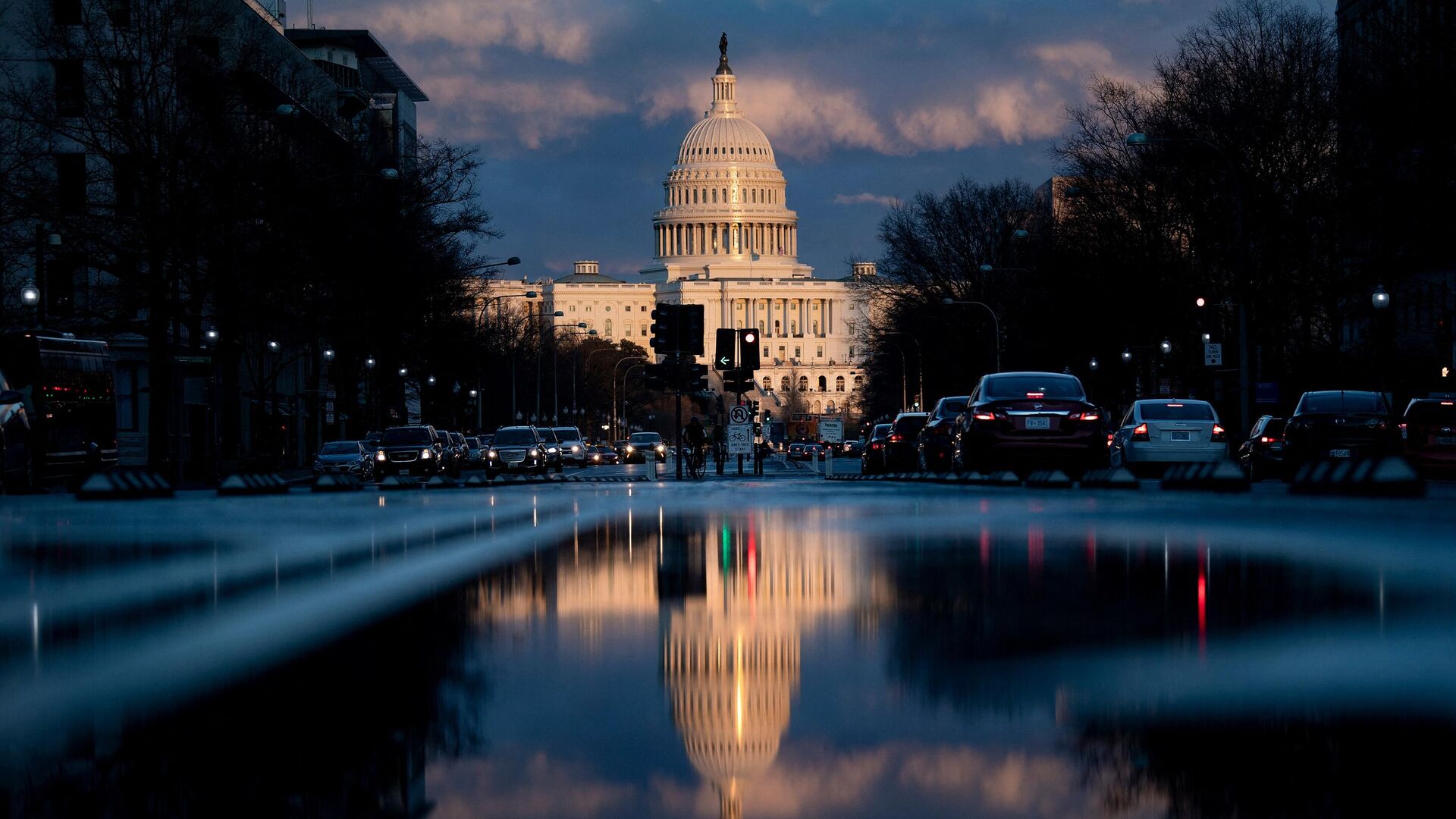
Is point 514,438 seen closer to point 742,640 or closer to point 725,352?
→ point 725,352

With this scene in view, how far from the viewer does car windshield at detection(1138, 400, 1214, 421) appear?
35.2m

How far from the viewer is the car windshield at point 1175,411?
3516cm

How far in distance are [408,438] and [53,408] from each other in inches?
591

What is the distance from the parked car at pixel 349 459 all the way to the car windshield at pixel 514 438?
17.1 ft

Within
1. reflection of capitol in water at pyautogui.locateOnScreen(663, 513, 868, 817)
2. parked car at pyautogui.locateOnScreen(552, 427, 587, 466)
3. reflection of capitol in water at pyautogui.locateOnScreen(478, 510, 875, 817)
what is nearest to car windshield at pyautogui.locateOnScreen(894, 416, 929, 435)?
parked car at pyautogui.locateOnScreen(552, 427, 587, 466)

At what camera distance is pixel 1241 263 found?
47312 mm

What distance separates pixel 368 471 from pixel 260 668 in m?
51.7

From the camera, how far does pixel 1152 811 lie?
465 cm

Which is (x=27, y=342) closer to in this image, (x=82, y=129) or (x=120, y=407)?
(x=82, y=129)

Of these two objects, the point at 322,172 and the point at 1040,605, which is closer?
the point at 1040,605

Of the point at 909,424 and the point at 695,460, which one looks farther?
the point at 695,460

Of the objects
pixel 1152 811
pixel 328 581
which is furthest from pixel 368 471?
pixel 1152 811

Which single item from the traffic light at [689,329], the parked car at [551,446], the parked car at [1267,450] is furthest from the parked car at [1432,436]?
the parked car at [551,446]

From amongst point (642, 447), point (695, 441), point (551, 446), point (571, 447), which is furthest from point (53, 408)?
point (642, 447)
